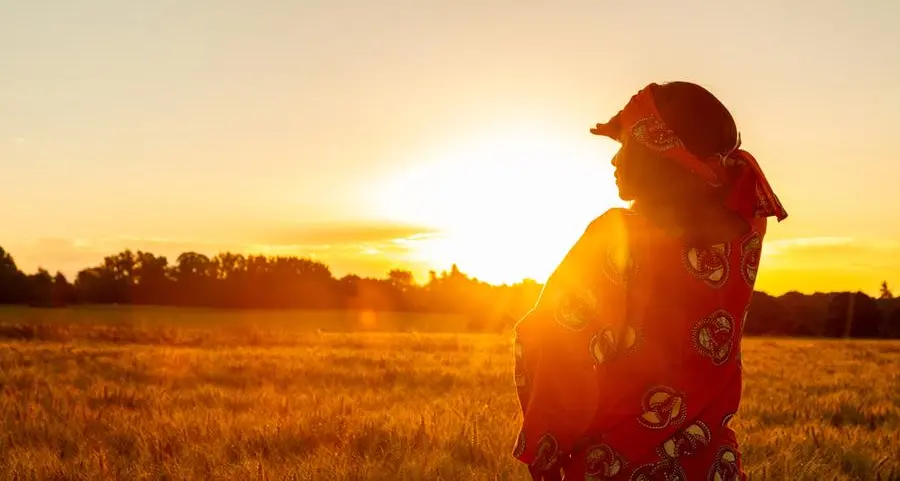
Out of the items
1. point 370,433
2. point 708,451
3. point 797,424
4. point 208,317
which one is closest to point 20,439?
point 370,433

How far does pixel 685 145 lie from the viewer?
2.12 metres

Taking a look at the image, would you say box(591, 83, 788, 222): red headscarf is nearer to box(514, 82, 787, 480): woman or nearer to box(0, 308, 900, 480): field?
box(514, 82, 787, 480): woman

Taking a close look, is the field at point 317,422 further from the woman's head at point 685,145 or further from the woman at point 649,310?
the woman's head at point 685,145

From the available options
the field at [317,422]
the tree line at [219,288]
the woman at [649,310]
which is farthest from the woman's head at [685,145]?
the tree line at [219,288]

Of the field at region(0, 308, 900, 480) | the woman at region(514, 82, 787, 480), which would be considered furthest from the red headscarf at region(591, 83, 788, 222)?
the field at region(0, 308, 900, 480)

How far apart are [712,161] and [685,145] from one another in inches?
3.9

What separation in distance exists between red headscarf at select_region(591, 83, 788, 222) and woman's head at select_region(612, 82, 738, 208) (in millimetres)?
20

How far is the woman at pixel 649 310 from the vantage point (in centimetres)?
209

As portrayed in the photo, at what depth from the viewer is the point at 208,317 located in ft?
179

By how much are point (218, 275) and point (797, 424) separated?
67.6 meters

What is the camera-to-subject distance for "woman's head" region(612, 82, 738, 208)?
2.12 m

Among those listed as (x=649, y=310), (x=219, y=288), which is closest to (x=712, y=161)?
(x=649, y=310)

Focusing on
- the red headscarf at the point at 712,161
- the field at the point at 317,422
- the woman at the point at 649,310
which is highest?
the red headscarf at the point at 712,161

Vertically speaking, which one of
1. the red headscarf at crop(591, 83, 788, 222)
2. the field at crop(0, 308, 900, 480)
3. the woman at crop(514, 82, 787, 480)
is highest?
the red headscarf at crop(591, 83, 788, 222)
